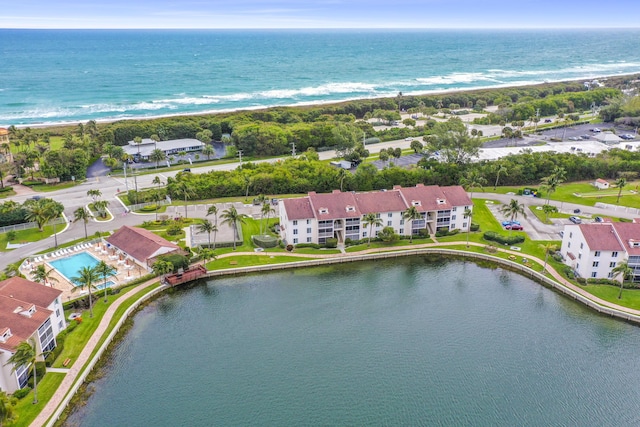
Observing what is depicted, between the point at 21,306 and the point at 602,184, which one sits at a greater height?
the point at 21,306

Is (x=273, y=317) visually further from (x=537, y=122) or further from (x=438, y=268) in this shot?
(x=537, y=122)

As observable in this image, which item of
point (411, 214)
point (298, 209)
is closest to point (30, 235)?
point (298, 209)

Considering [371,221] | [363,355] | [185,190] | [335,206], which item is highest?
[185,190]

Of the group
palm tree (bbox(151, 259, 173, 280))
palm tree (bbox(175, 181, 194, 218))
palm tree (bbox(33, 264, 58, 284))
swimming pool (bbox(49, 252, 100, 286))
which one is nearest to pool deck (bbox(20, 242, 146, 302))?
swimming pool (bbox(49, 252, 100, 286))

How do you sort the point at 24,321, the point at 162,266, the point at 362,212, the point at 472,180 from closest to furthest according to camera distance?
the point at 24,321 → the point at 162,266 → the point at 362,212 → the point at 472,180

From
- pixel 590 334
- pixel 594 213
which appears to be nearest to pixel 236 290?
pixel 590 334

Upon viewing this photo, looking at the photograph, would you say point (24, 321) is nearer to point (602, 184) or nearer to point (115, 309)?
point (115, 309)
